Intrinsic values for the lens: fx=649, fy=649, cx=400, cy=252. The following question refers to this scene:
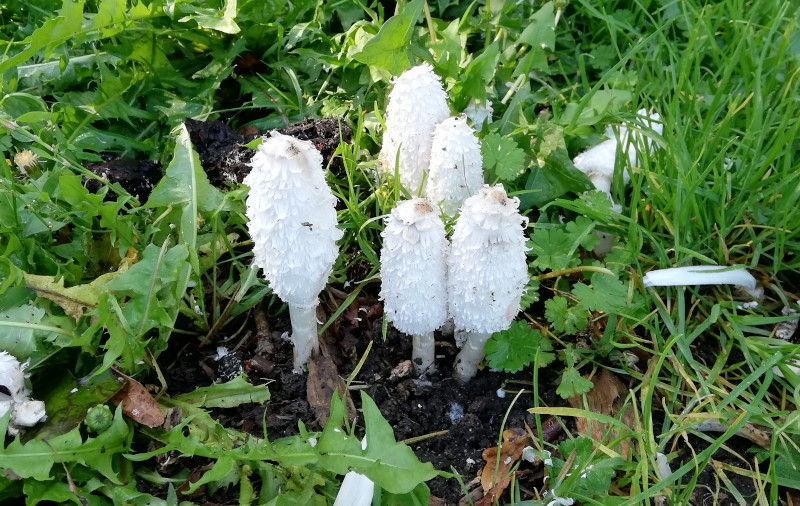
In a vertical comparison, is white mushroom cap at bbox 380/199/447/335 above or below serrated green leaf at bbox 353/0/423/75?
below

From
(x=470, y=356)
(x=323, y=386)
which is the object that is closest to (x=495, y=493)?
(x=470, y=356)

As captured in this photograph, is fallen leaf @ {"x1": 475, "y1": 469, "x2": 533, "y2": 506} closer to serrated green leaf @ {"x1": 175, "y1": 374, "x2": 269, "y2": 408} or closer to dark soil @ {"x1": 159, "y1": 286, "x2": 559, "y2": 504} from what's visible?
dark soil @ {"x1": 159, "y1": 286, "x2": 559, "y2": 504}

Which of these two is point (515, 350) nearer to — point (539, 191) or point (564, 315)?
point (564, 315)

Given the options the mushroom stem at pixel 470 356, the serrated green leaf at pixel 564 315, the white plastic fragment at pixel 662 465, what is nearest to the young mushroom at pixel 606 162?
the serrated green leaf at pixel 564 315

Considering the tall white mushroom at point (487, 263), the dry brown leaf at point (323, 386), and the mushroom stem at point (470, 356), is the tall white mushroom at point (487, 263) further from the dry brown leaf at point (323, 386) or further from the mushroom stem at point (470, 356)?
the dry brown leaf at point (323, 386)

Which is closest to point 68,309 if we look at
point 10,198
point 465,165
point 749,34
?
point 10,198

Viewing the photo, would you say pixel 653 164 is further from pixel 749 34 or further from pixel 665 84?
pixel 749 34

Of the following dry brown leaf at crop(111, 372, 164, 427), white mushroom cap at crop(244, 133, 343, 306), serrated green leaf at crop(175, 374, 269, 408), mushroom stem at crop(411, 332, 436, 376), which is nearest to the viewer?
white mushroom cap at crop(244, 133, 343, 306)

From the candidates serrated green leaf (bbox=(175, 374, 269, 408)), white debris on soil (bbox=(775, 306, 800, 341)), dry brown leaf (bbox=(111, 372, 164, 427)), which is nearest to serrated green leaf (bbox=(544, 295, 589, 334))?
white debris on soil (bbox=(775, 306, 800, 341))
